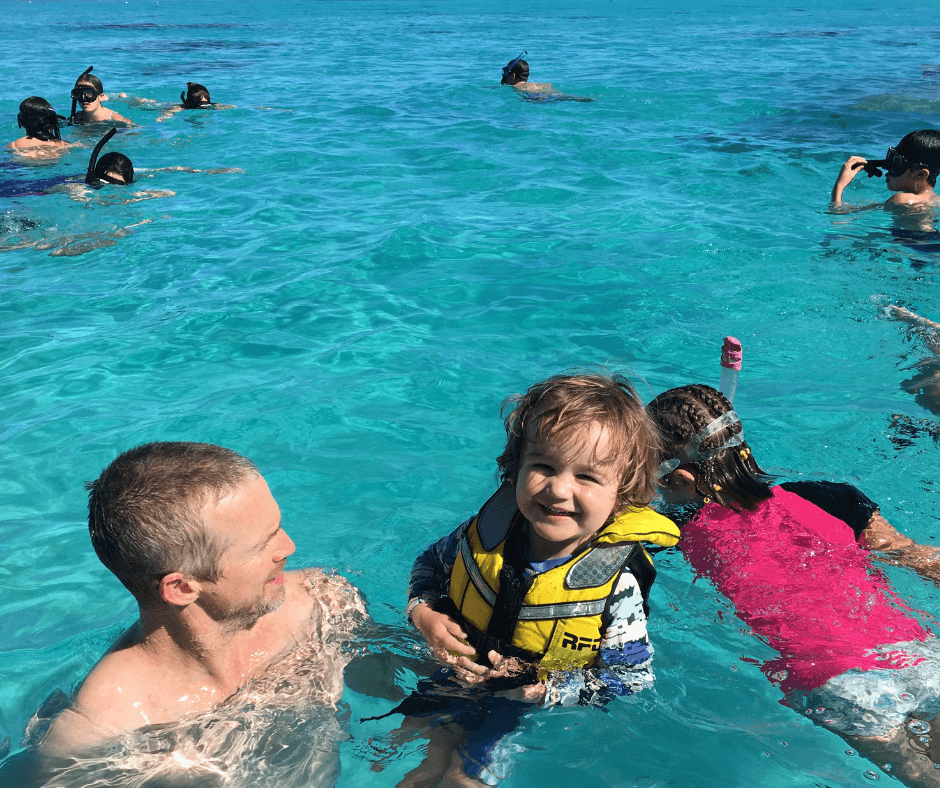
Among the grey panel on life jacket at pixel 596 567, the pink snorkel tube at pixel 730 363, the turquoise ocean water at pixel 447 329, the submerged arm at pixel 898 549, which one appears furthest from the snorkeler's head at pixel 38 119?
the submerged arm at pixel 898 549

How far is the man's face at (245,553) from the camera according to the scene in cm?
243

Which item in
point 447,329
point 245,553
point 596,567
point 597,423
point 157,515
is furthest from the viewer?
point 447,329

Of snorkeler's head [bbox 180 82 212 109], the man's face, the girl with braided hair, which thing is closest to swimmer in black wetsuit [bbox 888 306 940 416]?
the girl with braided hair

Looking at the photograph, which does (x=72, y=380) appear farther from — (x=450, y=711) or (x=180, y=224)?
(x=450, y=711)

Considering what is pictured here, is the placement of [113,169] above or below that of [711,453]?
above

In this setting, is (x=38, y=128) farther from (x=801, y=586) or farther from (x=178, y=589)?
(x=801, y=586)

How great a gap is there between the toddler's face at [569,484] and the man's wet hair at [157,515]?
35.8 inches

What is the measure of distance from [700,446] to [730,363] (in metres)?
0.55

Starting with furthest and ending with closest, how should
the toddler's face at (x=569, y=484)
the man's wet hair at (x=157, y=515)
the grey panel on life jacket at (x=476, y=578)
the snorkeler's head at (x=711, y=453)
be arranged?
the snorkeler's head at (x=711, y=453), the grey panel on life jacket at (x=476, y=578), the toddler's face at (x=569, y=484), the man's wet hair at (x=157, y=515)

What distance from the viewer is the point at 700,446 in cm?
330

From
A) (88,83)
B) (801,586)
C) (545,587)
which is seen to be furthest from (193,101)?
(801,586)

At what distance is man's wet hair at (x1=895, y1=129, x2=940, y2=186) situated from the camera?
24.7 ft

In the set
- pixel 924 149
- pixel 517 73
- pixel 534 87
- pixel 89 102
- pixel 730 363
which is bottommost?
pixel 730 363

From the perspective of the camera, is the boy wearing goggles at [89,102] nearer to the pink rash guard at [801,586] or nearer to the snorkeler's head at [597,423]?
the snorkeler's head at [597,423]
